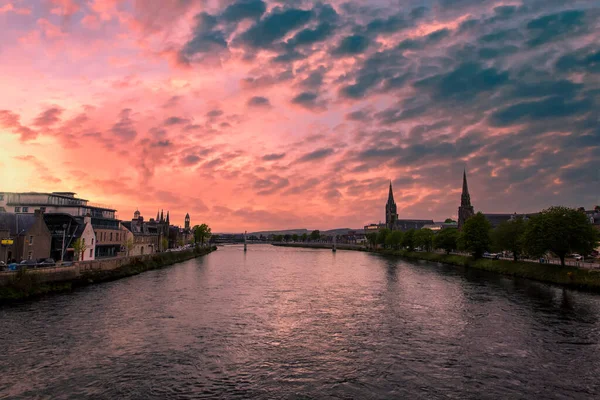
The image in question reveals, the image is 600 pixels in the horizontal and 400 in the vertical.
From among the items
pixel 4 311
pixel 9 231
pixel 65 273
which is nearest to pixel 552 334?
pixel 4 311

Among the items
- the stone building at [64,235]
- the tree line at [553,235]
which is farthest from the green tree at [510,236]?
the stone building at [64,235]

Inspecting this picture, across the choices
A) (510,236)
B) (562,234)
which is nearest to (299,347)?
(562,234)

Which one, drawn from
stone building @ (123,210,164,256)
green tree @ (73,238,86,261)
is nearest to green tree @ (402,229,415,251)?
stone building @ (123,210,164,256)

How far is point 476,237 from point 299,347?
98.6 meters

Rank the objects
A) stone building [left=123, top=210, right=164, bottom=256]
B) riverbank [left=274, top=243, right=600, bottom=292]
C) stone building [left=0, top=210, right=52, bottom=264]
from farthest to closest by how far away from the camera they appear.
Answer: stone building [left=123, top=210, right=164, bottom=256], riverbank [left=274, top=243, right=600, bottom=292], stone building [left=0, top=210, right=52, bottom=264]

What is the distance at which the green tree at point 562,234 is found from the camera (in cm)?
7156

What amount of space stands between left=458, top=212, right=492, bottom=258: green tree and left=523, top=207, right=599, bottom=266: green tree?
3399cm

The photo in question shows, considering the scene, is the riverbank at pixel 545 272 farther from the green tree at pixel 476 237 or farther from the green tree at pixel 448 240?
the green tree at pixel 448 240

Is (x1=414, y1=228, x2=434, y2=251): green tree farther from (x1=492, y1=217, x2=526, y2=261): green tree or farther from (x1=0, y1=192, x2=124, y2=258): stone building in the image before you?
(x1=0, y1=192, x2=124, y2=258): stone building

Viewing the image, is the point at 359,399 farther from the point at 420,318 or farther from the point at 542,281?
the point at 542,281

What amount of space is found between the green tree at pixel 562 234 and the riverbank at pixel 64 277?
8654 centimetres

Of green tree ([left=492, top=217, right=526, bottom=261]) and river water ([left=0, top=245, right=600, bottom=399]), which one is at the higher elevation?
green tree ([left=492, top=217, right=526, bottom=261])

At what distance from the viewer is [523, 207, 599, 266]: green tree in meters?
71.6

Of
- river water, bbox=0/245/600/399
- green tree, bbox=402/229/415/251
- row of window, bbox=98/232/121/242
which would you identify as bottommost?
river water, bbox=0/245/600/399
